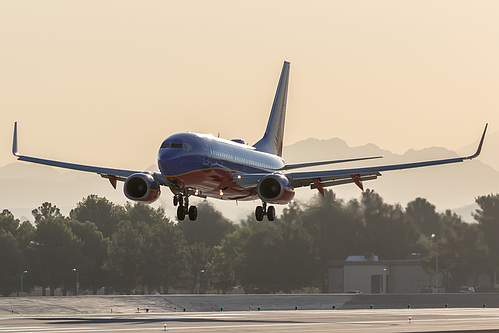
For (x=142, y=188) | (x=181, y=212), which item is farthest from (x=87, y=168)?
(x=181, y=212)

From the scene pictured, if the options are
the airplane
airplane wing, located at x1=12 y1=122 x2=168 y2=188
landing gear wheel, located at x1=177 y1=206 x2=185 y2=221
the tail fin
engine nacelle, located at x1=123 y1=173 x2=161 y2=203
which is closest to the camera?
the airplane

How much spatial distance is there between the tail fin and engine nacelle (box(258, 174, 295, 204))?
1807cm

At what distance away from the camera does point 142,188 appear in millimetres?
77688

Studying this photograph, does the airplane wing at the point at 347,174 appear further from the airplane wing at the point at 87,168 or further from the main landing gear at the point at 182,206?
the airplane wing at the point at 87,168

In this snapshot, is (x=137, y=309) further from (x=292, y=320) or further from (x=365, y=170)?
(x=365, y=170)

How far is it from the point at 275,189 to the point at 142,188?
10.1 meters

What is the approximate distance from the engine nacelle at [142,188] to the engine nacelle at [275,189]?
8058 mm

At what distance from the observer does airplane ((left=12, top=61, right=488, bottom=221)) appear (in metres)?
73.0

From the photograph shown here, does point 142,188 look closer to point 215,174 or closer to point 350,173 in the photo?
point 215,174

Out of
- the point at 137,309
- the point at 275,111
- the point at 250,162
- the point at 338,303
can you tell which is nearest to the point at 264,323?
the point at 275,111

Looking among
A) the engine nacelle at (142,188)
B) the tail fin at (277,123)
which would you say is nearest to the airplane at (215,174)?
the engine nacelle at (142,188)

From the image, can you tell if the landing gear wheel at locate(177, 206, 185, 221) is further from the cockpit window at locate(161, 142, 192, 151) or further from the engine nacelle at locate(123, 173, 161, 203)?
the cockpit window at locate(161, 142, 192, 151)

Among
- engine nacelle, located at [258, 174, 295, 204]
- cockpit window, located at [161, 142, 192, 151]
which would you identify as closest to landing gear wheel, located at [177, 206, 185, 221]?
cockpit window, located at [161, 142, 192, 151]

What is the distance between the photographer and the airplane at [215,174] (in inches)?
2874
